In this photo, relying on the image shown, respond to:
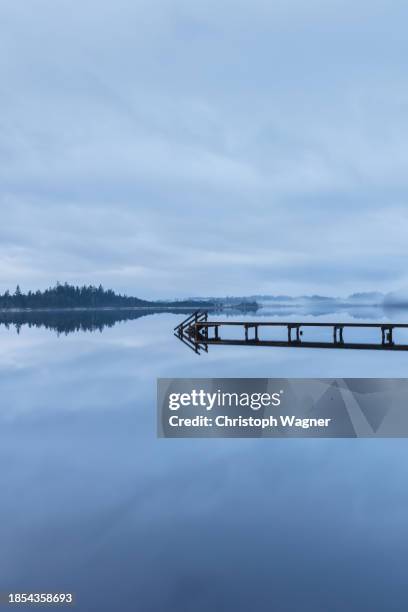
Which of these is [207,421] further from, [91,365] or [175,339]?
[175,339]

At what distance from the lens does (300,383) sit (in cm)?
1448

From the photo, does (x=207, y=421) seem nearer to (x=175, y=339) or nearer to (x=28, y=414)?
(x=28, y=414)

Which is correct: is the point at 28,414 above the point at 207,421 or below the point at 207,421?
below

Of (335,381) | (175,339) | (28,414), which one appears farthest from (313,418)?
(175,339)

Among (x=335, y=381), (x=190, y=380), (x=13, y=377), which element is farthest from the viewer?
(x=13, y=377)

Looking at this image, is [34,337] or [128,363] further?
[34,337]

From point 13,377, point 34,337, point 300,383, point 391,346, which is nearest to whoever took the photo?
point 300,383

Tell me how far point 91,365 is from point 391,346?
1288 inches

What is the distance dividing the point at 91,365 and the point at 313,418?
36.1m

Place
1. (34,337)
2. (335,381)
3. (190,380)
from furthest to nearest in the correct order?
(34,337) < (335,381) < (190,380)

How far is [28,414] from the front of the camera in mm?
25516

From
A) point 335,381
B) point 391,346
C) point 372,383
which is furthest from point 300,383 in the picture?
point 391,346

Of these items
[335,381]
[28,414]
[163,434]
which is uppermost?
[335,381]

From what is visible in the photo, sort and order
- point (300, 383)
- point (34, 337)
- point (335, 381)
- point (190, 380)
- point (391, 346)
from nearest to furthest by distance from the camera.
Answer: point (190, 380)
point (300, 383)
point (335, 381)
point (391, 346)
point (34, 337)
